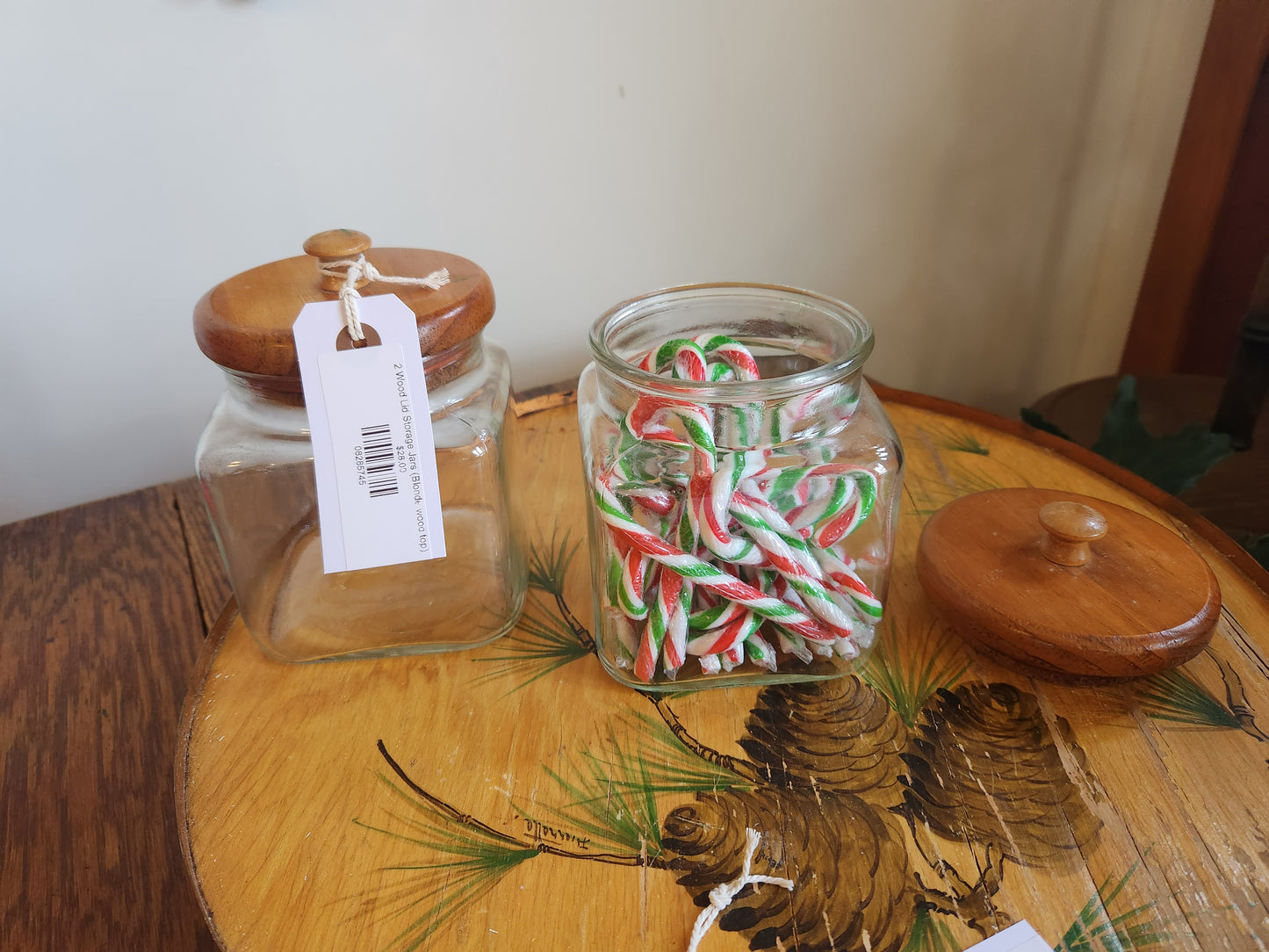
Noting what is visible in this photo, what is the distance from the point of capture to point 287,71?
86cm

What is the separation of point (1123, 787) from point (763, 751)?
0.22 metres

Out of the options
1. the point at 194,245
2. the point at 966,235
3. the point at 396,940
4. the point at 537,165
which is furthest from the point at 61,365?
the point at 966,235

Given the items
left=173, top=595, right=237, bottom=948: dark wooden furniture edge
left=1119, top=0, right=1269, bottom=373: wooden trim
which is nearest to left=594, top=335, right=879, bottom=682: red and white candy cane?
left=173, top=595, right=237, bottom=948: dark wooden furniture edge

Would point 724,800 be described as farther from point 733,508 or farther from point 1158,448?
point 1158,448

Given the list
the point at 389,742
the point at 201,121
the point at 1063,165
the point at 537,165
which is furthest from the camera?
the point at 1063,165

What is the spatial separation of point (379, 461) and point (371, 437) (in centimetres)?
2

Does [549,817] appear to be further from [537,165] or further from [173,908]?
[537,165]

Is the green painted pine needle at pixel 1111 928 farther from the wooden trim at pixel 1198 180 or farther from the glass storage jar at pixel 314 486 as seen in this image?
the wooden trim at pixel 1198 180

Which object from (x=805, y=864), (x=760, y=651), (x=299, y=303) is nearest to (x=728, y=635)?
(x=760, y=651)

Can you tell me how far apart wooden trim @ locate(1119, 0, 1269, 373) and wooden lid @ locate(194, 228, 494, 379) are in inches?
45.3

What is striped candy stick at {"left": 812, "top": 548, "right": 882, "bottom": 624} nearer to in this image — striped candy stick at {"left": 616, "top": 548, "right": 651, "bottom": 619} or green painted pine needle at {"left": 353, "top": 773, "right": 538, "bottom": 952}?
striped candy stick at {"left": 616, "top": 548, "right": 651, "bottom": 619}

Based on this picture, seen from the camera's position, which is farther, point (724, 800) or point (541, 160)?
point (541, 160)

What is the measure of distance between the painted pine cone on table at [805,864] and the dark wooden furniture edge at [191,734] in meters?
0.27

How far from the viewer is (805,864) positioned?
1.58ft
